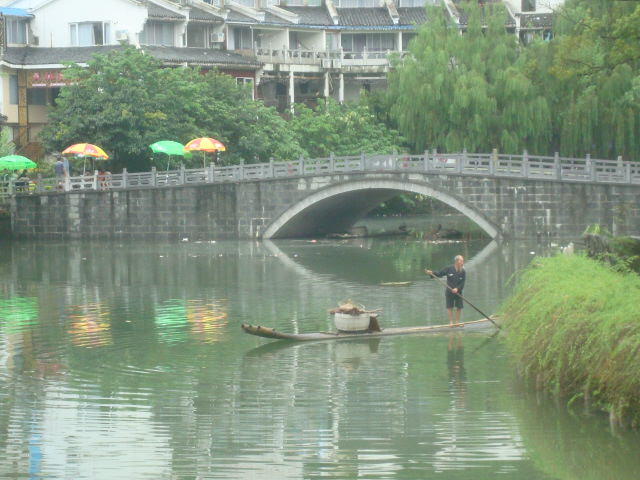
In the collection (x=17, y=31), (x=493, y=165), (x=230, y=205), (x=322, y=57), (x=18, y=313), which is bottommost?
(x=18, y=313)

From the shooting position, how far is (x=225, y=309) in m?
26.9

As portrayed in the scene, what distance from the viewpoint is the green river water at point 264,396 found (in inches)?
555

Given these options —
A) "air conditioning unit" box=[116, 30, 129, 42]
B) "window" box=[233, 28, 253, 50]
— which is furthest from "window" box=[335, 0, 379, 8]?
"air conditioning unit" box=[116, 30, 129, 42]

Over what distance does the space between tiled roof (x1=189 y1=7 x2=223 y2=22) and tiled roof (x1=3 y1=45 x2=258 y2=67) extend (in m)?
1.35

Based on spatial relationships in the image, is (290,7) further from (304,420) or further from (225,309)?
(304,420)

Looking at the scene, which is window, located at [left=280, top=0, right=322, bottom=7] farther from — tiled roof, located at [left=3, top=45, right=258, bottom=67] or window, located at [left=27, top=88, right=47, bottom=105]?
window, located at [left=27, top=88, right=47, bottom=105]

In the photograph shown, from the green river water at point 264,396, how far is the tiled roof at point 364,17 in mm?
33302

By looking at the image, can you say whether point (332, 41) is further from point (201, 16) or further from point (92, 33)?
point (92, 33)

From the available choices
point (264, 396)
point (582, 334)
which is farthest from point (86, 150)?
point (582, 334)

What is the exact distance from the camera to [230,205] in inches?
1807

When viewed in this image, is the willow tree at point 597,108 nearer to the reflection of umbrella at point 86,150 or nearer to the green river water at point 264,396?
the green river water at point 264,396

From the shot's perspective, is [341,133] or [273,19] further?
[273,19]

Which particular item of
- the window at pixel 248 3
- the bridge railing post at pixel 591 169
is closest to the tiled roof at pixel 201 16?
the window at pixel 248 3

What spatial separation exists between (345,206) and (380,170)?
15.7 feet
